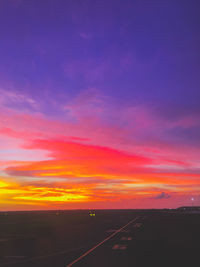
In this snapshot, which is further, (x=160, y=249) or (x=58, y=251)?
(x=160, y=249)

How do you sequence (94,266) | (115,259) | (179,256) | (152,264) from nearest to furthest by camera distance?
(94,266) < (152,264) < (115,259) < (179,256)

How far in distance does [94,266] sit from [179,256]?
17.5 feet

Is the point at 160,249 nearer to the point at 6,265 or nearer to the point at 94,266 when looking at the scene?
the point at 94,266

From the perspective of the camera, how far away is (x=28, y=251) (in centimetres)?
1814

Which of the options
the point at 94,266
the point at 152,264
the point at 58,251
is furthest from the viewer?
the point at 58,251

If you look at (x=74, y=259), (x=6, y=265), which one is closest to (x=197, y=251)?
(x=74, y=259)

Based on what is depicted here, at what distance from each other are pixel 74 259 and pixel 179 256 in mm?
5219

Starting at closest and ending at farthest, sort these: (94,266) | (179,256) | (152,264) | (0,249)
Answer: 1. (94,266)
2. (152,264)
3. (179,256)
4. (0,249)

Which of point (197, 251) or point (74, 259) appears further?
point (197, 251)

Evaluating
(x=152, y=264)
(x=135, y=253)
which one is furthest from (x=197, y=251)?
(x=152, y=264)

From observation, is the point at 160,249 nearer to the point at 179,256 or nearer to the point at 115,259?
the point at 179,256

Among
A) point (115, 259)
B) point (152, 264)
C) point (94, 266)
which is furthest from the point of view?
point (115, 259)

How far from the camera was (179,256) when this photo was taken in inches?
645

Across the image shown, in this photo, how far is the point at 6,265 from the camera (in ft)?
45.2
